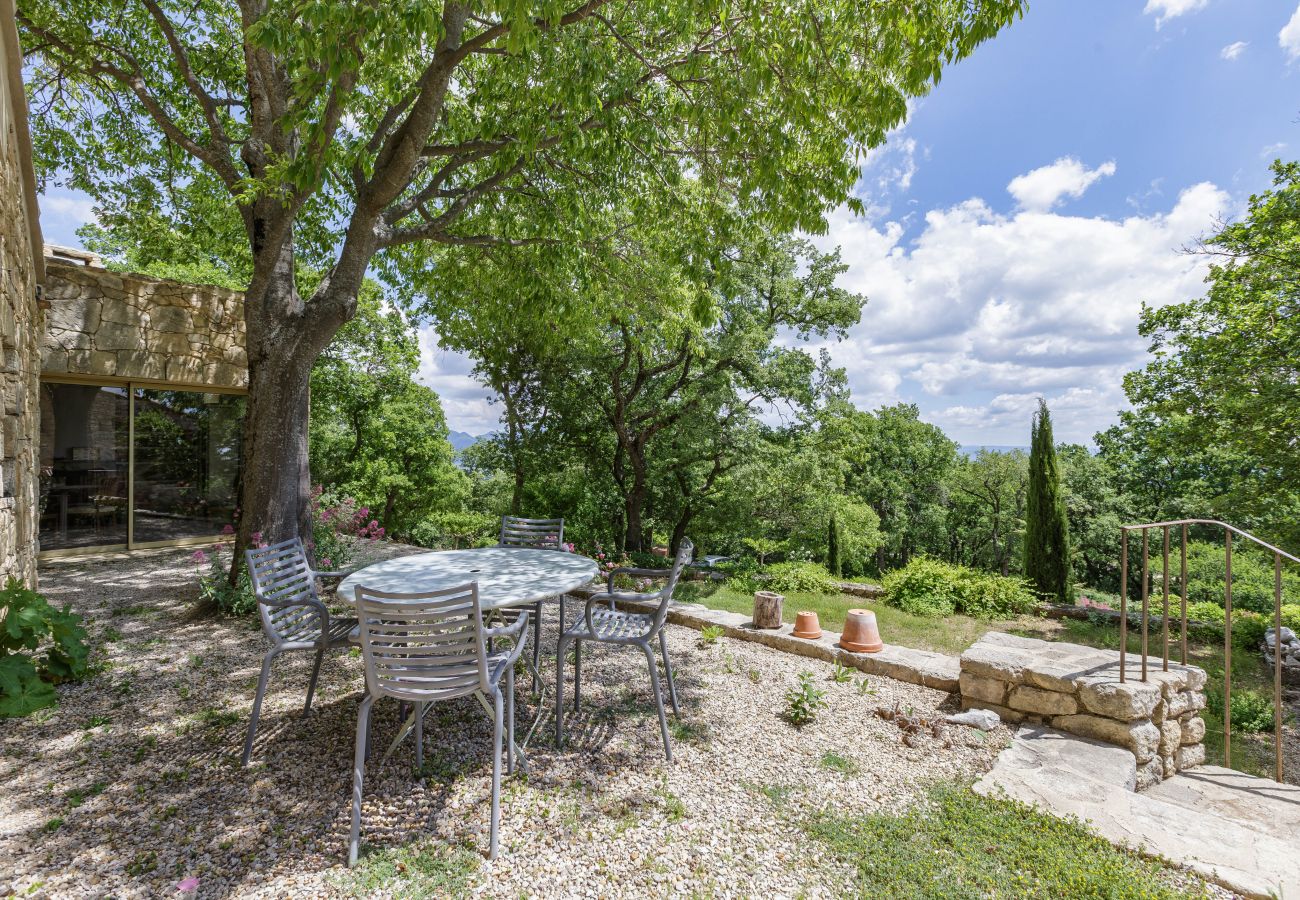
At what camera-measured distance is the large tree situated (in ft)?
10.2

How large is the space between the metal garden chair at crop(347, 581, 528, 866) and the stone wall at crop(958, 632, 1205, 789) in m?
2.87

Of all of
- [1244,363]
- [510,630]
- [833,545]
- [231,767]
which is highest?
[1244,363]

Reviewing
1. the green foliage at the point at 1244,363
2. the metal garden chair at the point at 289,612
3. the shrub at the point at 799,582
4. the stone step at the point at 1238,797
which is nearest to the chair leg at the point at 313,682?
the metal garden chair at the point at 289,612

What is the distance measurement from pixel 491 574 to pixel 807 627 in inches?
103

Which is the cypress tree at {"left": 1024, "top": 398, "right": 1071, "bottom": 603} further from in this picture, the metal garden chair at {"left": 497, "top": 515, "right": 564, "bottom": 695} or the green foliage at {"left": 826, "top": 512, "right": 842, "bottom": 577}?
the metal garden chair at {"left": 497, "top": 515, "right": 564, "bottom": 695}

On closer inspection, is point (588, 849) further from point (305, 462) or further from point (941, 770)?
point (305, 462)

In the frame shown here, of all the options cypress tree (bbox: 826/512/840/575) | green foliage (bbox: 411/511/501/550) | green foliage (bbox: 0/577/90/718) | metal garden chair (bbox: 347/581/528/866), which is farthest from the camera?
cypress tree (bbox: 826/512/840/575)

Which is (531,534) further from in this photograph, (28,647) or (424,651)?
(28,647)

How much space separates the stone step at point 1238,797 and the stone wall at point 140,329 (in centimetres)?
961

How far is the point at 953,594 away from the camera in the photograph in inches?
265

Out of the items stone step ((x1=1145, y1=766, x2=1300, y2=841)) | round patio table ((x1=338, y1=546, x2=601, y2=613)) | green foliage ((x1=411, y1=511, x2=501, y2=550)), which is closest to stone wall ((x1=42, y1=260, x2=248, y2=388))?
green foliage ((x1=411, y1=511, x2=501, y2=550))

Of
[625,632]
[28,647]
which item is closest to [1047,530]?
[625,632]

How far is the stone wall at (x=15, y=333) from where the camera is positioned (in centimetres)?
293

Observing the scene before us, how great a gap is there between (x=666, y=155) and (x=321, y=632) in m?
4.13
